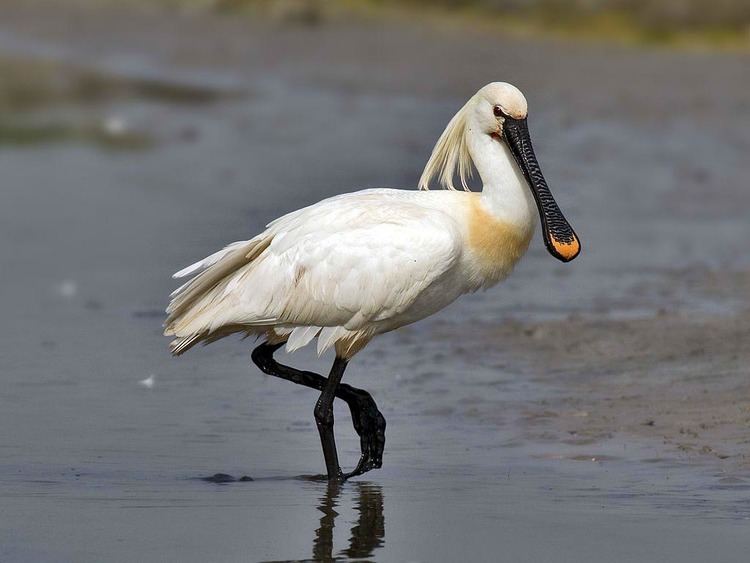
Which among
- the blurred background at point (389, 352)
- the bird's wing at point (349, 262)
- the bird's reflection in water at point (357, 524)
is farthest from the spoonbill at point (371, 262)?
the blurred background at point (389, 352)

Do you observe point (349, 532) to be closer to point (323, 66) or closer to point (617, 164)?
point (617, 164)

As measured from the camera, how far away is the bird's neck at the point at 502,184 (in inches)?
300

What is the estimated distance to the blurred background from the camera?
250 inches

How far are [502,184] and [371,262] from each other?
77cm

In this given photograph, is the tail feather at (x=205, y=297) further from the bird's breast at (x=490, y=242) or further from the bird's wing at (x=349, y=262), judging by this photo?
the bird's breast at (x=490, y=242)

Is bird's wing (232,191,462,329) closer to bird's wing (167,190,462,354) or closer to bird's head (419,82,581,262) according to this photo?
bird's wing (167,190,462,354)

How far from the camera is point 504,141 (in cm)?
780

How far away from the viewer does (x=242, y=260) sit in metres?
7.74

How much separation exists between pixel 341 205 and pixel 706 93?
15656 mm

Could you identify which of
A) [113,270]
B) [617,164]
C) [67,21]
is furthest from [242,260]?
[67,21]

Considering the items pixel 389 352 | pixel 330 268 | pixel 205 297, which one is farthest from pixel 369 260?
pixel 389 352

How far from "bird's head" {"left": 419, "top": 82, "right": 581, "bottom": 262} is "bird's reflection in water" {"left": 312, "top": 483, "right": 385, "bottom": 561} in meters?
1.59

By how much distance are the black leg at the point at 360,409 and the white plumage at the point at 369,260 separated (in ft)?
0.74

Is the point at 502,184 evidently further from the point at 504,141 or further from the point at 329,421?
the point at 329,421
